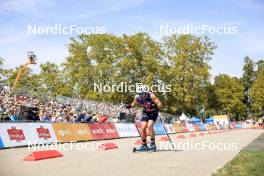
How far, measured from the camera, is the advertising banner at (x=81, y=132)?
22.7 m

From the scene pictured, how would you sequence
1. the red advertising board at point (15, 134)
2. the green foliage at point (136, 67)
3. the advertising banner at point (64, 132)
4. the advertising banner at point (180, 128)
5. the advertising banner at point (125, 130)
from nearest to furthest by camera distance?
the red advertising board at point (15, 134) < the advertising banner at point (64, 132) < the advertising banner at point (125, 130) < the advertising banner at point (180, 128) < the green foliage at point (136, 67)

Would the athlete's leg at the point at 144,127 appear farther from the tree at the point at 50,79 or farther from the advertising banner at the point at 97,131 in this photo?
the tree at the point at 50,79

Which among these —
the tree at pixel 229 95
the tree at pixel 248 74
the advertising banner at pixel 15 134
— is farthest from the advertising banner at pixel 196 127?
the tree at pixel 248 74

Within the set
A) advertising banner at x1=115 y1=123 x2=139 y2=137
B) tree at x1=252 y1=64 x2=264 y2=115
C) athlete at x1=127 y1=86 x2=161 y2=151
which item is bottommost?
advertising banner at x1=115 y1=123 x2=139 y2=137

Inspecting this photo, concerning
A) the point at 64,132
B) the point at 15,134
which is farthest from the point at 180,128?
the point at 15,134

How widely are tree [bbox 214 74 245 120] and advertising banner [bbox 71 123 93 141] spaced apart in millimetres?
73735

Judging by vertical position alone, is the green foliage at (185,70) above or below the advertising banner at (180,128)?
above

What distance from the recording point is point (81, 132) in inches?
912

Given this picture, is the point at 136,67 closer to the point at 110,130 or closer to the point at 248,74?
the point at 110,130

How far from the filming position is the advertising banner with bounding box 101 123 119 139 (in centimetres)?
2672

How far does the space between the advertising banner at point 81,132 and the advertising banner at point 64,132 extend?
35 cm

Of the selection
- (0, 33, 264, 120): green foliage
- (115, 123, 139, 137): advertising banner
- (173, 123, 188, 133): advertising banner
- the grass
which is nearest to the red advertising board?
the grass

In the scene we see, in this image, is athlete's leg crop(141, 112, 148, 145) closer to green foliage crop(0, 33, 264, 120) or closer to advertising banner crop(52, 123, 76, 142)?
advertising banner crop(52, 123, 76, 142)

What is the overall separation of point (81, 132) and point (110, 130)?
447 centimetres
